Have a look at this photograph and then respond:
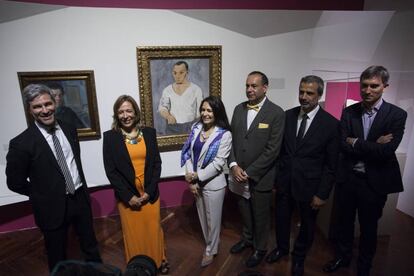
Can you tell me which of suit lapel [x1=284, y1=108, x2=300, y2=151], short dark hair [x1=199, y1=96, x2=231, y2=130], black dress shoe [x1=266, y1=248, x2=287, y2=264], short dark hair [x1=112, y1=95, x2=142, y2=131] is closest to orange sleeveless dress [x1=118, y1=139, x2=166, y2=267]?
short dark hair [x1=112, y1=95, x2=142, y2=131]

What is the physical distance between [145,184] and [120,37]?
1.89 meters

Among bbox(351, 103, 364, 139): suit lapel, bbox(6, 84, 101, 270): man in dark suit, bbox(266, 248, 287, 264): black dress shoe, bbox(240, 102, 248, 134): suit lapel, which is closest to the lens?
bbox(6, 84, 101, 270): man in dark suit

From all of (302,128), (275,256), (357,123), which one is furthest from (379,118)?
(275,256)

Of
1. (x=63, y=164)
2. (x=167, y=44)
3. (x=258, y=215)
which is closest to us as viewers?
(x=63, y=164)

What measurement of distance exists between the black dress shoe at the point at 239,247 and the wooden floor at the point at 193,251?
0.05 metres

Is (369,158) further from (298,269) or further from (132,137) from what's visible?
(132,137)

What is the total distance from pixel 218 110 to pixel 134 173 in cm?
96

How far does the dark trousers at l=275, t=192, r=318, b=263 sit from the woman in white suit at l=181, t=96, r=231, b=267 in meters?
0.62

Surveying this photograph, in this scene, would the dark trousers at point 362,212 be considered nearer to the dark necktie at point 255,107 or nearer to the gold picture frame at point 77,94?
the dark necktie at point 255,107

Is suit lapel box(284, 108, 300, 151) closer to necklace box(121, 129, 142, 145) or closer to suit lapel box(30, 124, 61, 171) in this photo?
Answer: necklace box(121, 129, 142, 145)

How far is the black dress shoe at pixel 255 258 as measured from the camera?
9.50 ft

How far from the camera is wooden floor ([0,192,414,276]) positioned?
2.90m

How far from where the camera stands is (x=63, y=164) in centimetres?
219

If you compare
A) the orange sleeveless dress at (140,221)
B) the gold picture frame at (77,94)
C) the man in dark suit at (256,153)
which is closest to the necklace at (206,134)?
the man in dark suit at (256,153)
